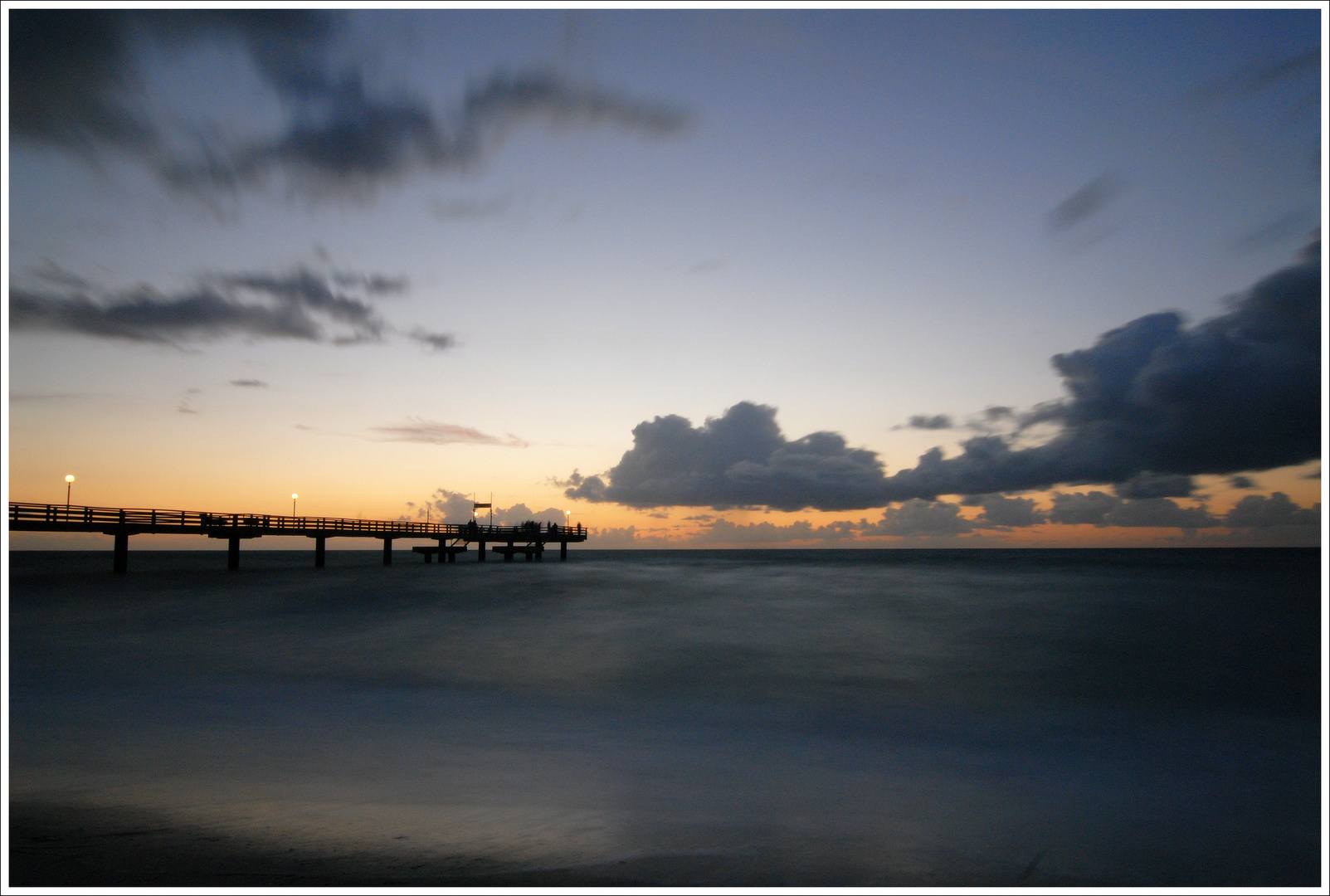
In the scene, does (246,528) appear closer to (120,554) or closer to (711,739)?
(120,554)

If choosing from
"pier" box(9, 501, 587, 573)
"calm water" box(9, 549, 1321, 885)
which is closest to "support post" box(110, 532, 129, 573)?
"pier" box(9, 501, 587, 573)

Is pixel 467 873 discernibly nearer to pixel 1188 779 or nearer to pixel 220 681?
pixel 1188 779

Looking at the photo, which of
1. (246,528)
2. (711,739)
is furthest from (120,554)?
(711,739)

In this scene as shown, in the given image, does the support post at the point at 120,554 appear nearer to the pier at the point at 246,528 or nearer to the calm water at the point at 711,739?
the pier at the point at 246,528

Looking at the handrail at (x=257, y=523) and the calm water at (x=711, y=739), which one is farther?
the handrail at (x=257, y=523)

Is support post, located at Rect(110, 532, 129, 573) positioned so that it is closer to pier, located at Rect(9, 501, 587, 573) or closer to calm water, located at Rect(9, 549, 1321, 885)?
pier, located at Rect(9, 501, 587, 573)

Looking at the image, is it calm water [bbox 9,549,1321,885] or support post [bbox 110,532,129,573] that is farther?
support post [bbox 110,532,129,573]

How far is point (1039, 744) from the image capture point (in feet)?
41.1

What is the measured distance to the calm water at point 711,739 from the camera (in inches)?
308

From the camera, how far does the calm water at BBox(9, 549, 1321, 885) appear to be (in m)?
7.82

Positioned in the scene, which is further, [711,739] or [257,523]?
[257,523]

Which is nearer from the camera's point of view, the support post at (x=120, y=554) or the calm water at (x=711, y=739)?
the calm water at (x=711, y=739)

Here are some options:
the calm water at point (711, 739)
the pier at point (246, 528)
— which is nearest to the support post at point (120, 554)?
the pier at point (246, 528)

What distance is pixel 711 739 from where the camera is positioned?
12.4 m
